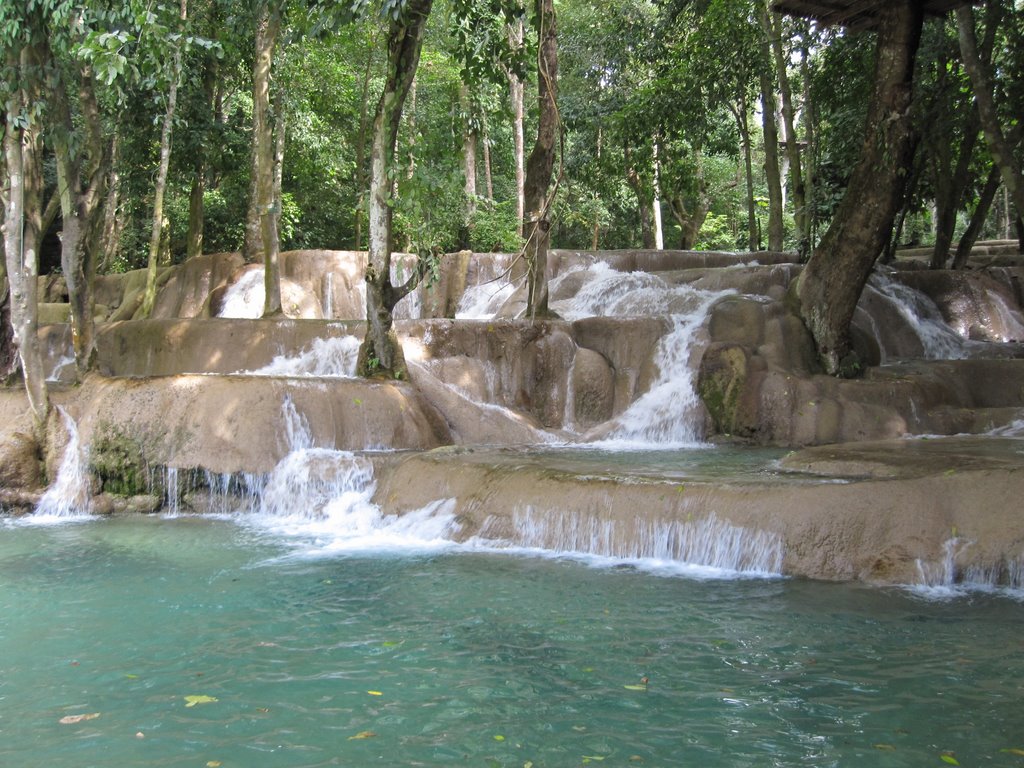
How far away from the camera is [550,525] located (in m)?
7.81

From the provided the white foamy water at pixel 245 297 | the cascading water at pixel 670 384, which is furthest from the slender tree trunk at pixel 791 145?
the white foamy water at pixel 245 297

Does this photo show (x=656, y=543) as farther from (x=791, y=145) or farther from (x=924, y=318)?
(x=791, y=145)

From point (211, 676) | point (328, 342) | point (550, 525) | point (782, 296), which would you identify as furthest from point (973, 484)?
point (328, 342)

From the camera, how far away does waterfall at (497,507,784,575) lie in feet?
22.9

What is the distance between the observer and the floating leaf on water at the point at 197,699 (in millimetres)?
4531

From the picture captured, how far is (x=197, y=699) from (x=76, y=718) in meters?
0.52

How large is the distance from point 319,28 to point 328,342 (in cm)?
457

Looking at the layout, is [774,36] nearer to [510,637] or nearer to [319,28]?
[319,28]

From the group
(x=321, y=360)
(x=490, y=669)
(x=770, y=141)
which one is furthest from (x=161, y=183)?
(x=490, y=669)

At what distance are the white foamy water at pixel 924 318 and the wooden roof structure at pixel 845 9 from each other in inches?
192

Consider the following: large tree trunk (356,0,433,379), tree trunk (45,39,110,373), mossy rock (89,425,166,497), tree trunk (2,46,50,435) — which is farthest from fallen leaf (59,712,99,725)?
tree trunk (45,39,110,373)

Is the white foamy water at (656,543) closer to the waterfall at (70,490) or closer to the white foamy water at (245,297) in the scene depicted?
the waterfall at (70,490)

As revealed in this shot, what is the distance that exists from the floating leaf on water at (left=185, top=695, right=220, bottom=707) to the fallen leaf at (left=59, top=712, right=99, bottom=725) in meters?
0.39

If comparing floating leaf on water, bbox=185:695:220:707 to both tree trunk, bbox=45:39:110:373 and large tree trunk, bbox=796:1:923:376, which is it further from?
large tree trunk, bbox=796:1:923:376
